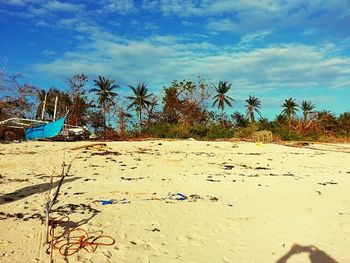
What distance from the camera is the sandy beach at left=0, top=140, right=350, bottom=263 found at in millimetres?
5582

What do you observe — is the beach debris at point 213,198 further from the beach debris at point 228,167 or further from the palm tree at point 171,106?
the palm tree at point 171,106

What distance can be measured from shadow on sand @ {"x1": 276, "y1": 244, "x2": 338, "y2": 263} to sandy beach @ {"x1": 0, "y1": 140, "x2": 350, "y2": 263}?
0.05 feet

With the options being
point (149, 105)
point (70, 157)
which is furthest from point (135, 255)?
point (149, 105)

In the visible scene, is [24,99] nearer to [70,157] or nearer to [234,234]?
[70,157]

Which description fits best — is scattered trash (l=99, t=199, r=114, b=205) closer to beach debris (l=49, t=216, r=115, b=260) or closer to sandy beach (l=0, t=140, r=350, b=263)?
sandy beach (l=0, t=140, r=350, b=263)

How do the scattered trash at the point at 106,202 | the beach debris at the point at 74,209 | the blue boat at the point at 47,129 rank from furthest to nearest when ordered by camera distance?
the blue boat at the point at 47,129, the scattered trash at the point at 106,202, the beach debris at the point at 74,209

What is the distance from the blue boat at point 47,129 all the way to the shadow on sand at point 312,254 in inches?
417

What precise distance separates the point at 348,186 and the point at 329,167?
4060mm

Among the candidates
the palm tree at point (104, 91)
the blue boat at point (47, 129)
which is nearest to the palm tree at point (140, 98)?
the palm tree at point (104, 91)

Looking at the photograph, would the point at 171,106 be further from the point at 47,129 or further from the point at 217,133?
the point at 47,129

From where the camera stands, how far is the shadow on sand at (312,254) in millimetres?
5383

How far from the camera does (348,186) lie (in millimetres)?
10719

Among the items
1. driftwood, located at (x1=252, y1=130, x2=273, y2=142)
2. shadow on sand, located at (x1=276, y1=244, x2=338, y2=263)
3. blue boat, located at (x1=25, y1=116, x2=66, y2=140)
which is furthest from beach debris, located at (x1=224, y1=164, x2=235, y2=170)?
driftwood, located at (x1=252, y1=130, x2=273, y2=142)

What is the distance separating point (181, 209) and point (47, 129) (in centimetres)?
863
